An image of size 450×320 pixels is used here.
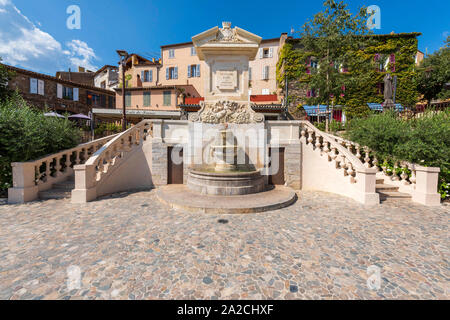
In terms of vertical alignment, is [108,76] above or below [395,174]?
above

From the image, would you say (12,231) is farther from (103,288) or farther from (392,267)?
(392,267)

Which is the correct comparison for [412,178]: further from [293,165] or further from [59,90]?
[59,90]

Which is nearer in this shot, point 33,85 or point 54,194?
point 54,194

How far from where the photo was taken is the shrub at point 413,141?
6579 millimetres

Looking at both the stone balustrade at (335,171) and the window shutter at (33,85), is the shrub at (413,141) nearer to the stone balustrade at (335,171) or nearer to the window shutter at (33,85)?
the stone balustrade at (335,171)

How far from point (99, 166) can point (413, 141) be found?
37.2 feet

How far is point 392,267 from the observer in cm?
314

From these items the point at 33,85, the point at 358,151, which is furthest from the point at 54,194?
the point at 33,85

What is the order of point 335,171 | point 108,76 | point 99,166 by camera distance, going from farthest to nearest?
1. point 108,76
2. point 335,171
3. point 99,166

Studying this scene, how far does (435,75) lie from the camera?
21.5m

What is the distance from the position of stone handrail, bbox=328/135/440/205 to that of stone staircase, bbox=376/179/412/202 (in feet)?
0.60

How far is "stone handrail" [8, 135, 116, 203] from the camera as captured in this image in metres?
6.14
